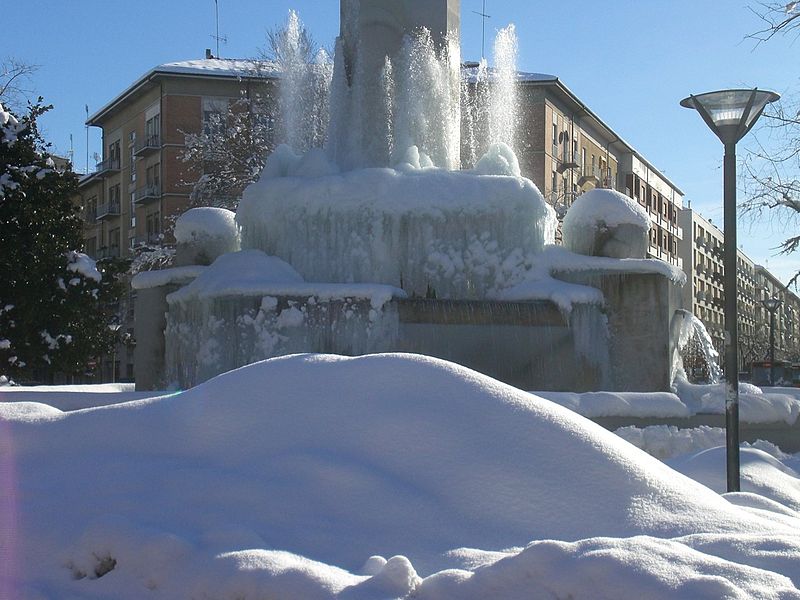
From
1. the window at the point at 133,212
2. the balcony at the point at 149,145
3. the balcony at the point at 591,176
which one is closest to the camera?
the balcony at the point at 149,145

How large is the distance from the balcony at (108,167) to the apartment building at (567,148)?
70.2 feet

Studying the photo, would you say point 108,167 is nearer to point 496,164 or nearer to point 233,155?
point 233,155

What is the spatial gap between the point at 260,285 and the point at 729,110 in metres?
4.87

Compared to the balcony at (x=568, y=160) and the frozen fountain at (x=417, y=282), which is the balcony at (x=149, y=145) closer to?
the balcony at (x=568, y=160)

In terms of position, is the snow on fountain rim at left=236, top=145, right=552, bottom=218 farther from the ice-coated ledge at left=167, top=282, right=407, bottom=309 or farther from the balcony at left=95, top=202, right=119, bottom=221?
the balcony at left=95, top=202, right=119, bottom=221

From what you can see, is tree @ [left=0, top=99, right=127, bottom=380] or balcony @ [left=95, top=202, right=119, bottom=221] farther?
balcony @ [left=95, top=202, right=119, bottom=221]

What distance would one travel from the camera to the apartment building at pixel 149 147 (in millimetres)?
49156

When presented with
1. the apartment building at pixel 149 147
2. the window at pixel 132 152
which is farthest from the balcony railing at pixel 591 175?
the window at pixel 132 152

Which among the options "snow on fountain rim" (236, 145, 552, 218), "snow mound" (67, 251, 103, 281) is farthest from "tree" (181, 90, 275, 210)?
"snow on fountain rim" (236, 145, 552, 218)

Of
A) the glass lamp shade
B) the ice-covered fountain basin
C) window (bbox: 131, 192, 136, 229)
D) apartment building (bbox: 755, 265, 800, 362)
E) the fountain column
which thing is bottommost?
apartment building (bbox: 755, 265, 800, 362)

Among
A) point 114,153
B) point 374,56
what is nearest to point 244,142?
point 374,56

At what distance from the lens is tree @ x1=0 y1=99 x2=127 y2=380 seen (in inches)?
939

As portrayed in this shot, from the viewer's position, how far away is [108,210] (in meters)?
57.2

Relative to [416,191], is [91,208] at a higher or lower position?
higher
